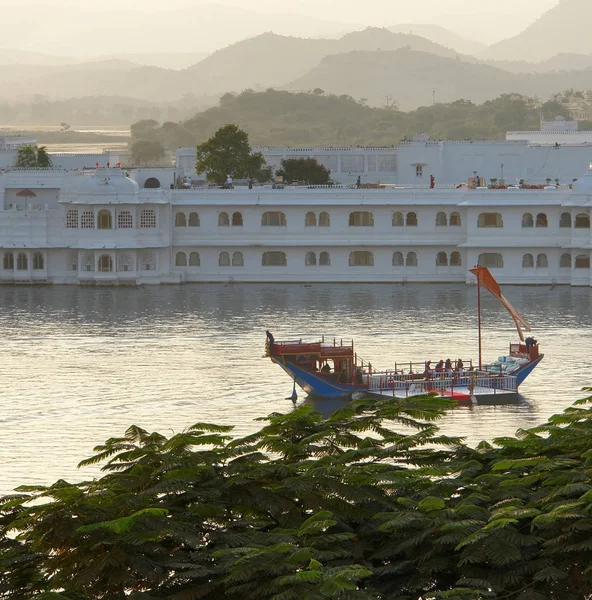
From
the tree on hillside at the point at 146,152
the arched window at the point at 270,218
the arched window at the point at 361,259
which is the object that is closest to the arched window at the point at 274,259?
the arched window at the point at 270,218

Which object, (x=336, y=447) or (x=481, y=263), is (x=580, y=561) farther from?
(x=481, y=263)

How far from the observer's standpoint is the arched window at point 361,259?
66750 mm

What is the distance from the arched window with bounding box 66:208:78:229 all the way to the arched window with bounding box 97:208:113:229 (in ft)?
3.61

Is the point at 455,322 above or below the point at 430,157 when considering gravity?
below

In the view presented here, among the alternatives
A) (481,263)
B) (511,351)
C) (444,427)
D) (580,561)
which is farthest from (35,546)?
(481,263)

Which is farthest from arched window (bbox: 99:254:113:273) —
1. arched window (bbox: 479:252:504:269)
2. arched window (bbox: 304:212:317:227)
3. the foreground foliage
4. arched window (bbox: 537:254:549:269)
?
the foreground foliage

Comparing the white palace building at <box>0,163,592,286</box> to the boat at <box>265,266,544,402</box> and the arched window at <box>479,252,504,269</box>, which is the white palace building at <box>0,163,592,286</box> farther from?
the boat at <box>265,266,544,402</box>

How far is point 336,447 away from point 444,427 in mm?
12871

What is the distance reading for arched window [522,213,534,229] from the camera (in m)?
65.4

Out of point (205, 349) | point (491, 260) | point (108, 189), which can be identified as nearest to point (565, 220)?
point (491, 260)

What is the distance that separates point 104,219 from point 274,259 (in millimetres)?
6980

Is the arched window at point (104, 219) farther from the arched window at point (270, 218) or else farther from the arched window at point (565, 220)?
the arched window at point (565, 220)

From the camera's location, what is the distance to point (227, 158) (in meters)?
82.1

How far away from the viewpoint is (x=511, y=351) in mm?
39625
